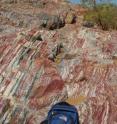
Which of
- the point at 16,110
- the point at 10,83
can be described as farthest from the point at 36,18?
the point at 16,110

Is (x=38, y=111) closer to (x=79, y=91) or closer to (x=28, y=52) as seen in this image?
(x=79, y=91)

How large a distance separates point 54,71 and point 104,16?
7.32 meters

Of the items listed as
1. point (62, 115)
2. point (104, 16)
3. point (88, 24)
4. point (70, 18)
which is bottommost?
point (70, 18)

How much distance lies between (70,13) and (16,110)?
10844mm

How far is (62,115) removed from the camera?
32.4 feet

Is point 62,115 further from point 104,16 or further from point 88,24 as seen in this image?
point 104,16

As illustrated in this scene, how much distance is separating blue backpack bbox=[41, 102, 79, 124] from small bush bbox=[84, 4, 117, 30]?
1442cm

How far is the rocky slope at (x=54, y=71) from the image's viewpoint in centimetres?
1672

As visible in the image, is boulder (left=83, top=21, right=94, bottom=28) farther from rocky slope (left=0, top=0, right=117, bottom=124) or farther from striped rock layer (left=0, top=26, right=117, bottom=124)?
striped rock layer (left=0, top=26, right=117, bottom=124)

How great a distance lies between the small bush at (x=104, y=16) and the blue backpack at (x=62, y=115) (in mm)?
14421

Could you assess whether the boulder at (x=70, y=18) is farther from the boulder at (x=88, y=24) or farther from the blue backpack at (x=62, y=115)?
the blue backpack at (x=62, y=115)

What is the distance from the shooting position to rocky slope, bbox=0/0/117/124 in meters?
16.7

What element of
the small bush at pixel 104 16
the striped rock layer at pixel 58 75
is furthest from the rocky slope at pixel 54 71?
the small bush at pixel 104 16

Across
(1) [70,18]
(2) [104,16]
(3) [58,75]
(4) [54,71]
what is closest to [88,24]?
(2) [104,16]
